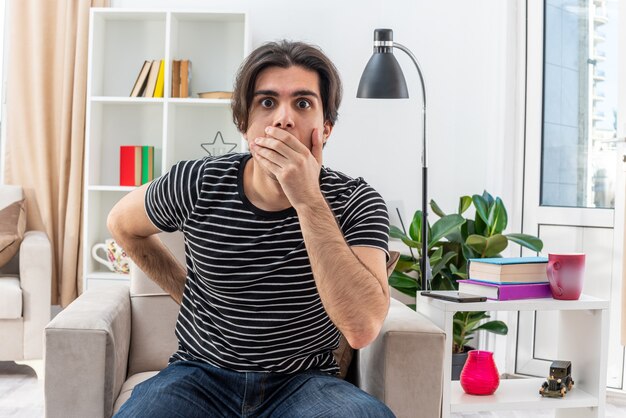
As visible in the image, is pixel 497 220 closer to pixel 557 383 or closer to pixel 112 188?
pixel 557 383

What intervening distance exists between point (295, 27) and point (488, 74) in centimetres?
100

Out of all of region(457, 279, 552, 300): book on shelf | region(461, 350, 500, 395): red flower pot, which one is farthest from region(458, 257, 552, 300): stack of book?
region(461, 350, 500, 395): red flower pot

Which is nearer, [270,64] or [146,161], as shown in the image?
[270,64]

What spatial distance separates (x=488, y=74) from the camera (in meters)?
3.96

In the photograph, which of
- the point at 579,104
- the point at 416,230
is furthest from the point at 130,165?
the point at 579,104

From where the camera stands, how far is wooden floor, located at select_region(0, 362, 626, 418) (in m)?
2.96

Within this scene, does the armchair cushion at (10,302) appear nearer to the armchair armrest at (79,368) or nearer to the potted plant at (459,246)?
the potted plant at (459,246)

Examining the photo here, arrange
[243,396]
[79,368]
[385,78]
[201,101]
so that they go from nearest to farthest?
[243,396] → [79,368] → [385,78] → [201,101]

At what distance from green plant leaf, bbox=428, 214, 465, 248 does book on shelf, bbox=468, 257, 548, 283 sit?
2.96 feet

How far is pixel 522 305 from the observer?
86.0 inches

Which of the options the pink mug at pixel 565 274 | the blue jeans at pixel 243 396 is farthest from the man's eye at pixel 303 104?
the pink mug at pixel 565 274

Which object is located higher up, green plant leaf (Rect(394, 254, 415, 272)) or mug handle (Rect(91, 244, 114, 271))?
green plant leaf (Rect(394, 254, 415, 272))

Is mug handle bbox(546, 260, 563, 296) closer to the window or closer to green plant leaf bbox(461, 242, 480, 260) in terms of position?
green plant leaf bbox(461, 242, 480, 260)

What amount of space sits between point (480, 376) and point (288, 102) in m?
1.06
